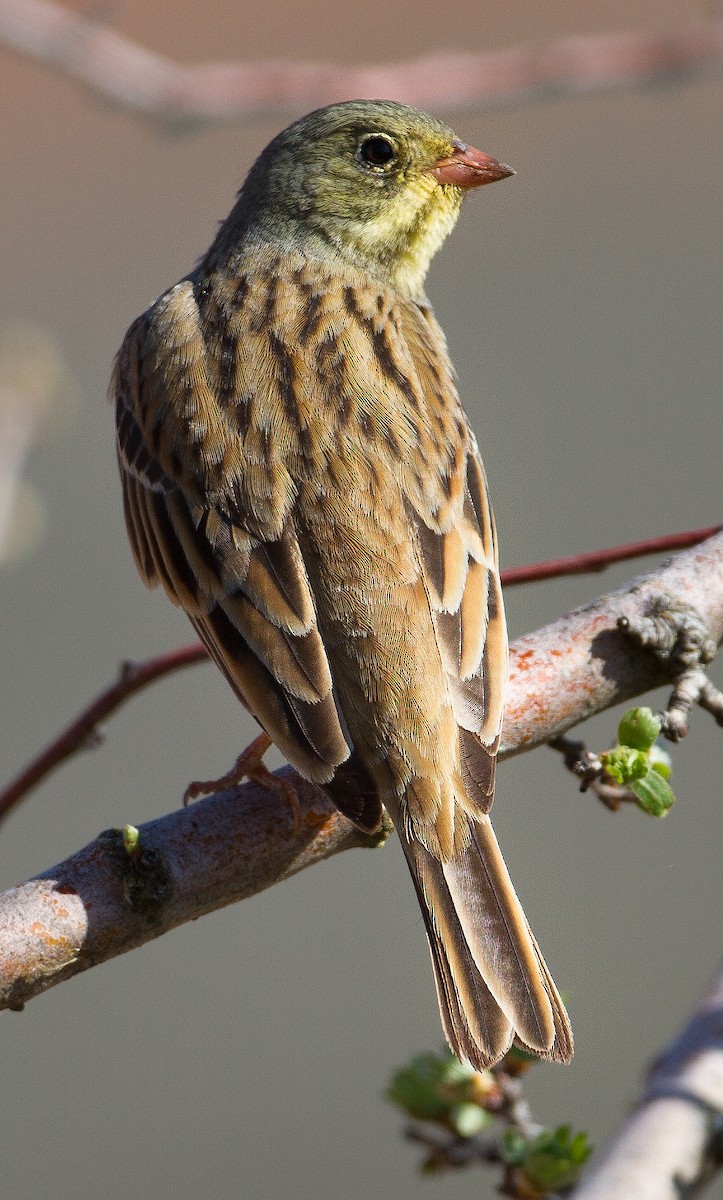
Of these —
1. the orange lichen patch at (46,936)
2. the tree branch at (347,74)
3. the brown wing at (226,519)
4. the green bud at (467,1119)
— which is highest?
the tree branch at (347,74)

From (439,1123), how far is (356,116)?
2.74 m

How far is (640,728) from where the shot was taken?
2.69m

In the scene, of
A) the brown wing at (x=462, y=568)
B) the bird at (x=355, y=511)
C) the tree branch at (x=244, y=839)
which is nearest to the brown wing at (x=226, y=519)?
the bird at (x=355, y=511)

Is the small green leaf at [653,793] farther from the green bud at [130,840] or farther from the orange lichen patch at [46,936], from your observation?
the orange lichen patch at [46,936]

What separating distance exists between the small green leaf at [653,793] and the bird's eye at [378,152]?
2191mm

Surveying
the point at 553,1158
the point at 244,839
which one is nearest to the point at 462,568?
the point at 244,839

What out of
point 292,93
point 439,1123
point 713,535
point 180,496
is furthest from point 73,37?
point 439,1123

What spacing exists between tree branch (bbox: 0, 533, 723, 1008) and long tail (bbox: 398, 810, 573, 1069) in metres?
0.18

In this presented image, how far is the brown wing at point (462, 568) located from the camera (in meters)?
2.92

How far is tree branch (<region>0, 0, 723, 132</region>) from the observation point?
3115 mm

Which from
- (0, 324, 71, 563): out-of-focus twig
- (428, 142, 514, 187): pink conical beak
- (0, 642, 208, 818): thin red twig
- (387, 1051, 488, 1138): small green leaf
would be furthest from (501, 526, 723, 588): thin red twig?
(428, 142, 514, 187): pink conical beak

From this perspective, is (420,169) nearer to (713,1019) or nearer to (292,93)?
(292,93)

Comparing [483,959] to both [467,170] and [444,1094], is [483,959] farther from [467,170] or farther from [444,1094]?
[467,170]

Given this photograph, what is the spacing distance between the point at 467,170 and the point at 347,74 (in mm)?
813
